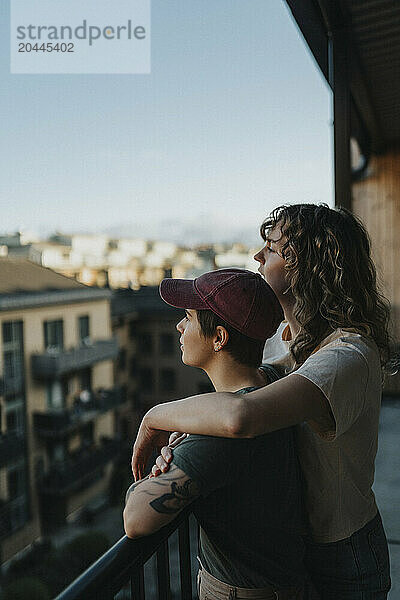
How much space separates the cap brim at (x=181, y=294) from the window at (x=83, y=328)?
19.1m

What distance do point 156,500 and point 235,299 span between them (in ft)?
0.80

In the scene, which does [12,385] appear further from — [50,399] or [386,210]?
[386,210]

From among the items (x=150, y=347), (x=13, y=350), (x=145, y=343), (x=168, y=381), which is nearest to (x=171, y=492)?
(x=168, y=381)

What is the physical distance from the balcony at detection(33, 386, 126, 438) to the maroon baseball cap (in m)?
19.9

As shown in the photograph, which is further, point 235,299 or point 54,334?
point 54,334

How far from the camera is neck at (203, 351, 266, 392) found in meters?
0.69

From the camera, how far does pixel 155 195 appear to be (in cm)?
2809

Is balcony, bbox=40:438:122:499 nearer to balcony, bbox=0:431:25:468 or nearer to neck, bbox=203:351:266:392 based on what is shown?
balcony, bbox=0:431:25:468

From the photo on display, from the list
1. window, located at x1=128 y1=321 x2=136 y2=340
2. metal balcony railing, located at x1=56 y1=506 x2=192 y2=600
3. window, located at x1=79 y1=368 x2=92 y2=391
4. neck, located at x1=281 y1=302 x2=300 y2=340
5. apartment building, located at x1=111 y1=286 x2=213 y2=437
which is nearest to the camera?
metal balcony railing, located at x1=56 y1=506 x2=192 y2=600

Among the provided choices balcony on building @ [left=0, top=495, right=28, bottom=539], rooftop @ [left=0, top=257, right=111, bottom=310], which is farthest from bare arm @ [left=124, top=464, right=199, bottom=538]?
balcony on building @ [left=0, top=495, right=28, bottom=539]

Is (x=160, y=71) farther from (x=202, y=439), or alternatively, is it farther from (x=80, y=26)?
(x=202, y=439)

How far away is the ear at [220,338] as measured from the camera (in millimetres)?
685

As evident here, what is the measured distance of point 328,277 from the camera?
2.36 ft
